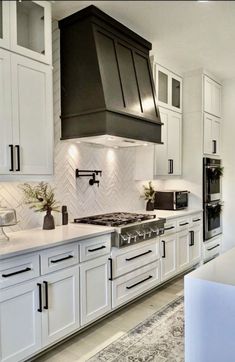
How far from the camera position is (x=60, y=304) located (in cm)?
222

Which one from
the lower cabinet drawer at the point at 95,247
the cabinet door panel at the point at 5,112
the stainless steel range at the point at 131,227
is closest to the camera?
the cabinet door panel at the point at 5,112

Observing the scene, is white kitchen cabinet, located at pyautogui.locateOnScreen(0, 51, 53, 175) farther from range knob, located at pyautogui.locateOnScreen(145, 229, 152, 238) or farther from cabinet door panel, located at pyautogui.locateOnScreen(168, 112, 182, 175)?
cabinet door panel, located at pyautogui.locateOnScreen(168, 112, 182, 175)

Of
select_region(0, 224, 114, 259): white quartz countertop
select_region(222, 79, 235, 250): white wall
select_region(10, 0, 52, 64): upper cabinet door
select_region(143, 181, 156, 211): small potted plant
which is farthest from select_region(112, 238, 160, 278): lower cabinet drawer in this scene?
select_region(222, 79, 235, 250): white wall

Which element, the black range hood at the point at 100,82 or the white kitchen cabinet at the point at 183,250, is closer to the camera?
the black range hood at the point at 100,82

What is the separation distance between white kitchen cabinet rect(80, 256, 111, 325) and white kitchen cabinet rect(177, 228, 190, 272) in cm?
140

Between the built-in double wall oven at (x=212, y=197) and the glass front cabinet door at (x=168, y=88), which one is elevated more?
the glass front cabinet door at (x=168, y=88)

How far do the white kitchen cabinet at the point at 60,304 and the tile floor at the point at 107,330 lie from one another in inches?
6.1

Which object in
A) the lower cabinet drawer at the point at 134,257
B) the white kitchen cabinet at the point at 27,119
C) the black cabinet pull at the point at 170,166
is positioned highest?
the white kitchen cabinet at the point at 27,119

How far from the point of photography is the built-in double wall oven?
4.28 meters

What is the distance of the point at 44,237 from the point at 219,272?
4.47 ft

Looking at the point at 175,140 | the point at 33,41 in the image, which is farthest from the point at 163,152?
the point at 33,41

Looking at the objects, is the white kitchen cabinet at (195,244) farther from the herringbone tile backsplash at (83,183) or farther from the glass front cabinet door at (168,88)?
the glass front cabinet door at (168,88)

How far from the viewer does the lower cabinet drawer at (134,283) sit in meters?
2.75

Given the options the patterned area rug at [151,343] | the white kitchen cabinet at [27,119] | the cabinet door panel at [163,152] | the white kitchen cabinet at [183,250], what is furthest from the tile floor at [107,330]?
the cabinet door panel at [163,152]
